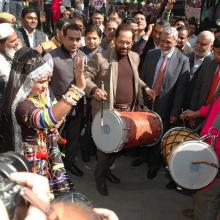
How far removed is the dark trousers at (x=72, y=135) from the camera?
480 centimetres

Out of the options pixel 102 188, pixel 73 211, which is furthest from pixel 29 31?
pixel 73 211

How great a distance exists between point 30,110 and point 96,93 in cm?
135

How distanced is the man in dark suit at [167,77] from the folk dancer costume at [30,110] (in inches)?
77.3

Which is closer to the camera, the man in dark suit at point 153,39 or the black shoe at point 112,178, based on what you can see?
the black shoe at point 112,178

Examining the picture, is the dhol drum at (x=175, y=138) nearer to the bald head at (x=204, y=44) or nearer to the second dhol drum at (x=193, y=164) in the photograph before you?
the second dhol drum at (x=193, y=164)

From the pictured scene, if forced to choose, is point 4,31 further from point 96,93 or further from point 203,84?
point 203,84

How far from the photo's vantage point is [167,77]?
183 inches

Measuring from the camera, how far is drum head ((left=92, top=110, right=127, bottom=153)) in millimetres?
3854

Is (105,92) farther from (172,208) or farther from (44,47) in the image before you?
(44,47)

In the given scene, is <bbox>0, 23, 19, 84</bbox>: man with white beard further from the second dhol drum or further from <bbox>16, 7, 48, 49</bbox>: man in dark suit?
<bbox>16, 7, 48, 49</bbox>: man in dark suit

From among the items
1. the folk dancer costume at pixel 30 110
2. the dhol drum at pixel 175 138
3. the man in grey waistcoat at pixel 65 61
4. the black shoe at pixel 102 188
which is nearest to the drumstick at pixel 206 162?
the dhol drum at pixel 175 138

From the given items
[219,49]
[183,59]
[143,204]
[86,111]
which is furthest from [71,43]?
[143,204]

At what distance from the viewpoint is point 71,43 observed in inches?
179

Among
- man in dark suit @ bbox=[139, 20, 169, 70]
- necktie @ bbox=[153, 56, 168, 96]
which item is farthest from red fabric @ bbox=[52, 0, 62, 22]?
necktie @ bbox=[153, 56, 168, 96]
